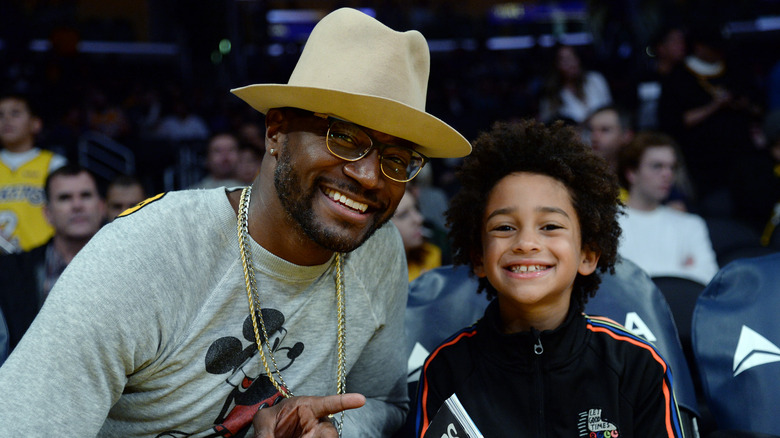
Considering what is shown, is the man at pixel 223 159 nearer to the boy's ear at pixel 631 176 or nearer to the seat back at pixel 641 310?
the boy's ear at pixel 631 176

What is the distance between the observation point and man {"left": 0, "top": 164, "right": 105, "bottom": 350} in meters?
3.32

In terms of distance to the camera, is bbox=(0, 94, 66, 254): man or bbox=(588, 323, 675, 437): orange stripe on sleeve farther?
bbox=(0, 94, 66, 254): man

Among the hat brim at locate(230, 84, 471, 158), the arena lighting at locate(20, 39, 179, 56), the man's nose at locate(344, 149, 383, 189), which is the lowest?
the man's nose at locate(344, 149, 383, 189)

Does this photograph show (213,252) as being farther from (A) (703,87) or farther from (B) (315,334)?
(A) (703,87)

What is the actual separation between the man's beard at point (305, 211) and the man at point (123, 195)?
314cm

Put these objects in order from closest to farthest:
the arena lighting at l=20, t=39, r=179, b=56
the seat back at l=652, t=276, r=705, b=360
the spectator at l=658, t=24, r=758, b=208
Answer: the seat back at l=652, t=276, r=705, b=360, the spectator at l=658, t=24, r=758, b=208, the arena lighting at l=20, t=39, r=179, b=56

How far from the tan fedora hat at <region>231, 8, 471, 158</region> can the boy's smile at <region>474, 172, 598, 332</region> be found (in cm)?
26

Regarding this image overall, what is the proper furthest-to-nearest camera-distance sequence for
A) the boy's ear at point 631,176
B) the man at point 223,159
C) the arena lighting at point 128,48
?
the arena lighting at point 128,48
the man at point 223,159
the boy's ear at point 631,176

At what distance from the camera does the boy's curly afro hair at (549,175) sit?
2375 millimetres

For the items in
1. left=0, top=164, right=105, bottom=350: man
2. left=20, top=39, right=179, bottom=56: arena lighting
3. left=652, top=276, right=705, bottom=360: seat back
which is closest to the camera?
left=652, top=276, right=705, bottom=360: seat back

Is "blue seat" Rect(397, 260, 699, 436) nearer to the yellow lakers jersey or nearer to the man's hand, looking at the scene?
the man's hand

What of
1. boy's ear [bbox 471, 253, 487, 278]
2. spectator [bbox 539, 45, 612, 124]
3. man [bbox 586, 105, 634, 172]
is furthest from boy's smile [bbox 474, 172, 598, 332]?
spectator [bbox 539, 45, 612, 124]

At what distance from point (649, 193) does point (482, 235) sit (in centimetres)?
246

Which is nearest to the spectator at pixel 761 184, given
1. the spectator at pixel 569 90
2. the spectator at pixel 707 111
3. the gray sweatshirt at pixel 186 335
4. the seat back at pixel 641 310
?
the spectator at pixel 707 111
